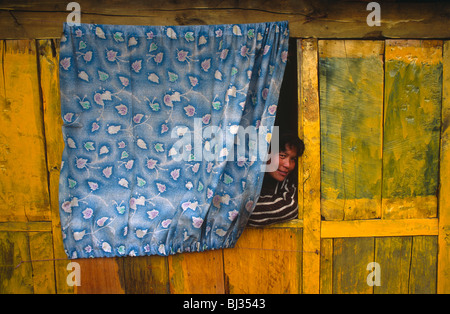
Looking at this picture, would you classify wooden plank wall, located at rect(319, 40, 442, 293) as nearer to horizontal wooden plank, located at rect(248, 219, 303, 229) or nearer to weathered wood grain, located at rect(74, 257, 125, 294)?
horizontal wooden plank, located at rect(248, 219, 303, 229)

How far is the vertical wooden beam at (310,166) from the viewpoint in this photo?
1897 millimetres

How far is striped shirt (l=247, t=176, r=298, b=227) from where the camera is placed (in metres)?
1.94

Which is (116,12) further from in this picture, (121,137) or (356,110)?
(356,110)

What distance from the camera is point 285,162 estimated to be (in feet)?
6.49

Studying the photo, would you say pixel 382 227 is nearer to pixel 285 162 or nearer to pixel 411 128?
pixel 411 128

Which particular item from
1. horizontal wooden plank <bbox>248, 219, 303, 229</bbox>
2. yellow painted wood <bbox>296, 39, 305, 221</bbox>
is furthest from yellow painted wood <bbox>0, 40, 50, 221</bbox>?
yellow painted wood <bbox>296, 39, 305, 221</bbox>

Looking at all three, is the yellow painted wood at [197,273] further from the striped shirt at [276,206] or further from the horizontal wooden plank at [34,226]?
the horizontal wooden plank at [34,226]

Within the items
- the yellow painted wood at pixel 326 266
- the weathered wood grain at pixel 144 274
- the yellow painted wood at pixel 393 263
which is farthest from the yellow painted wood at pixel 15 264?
the yellow painted wood at pixel 393 263

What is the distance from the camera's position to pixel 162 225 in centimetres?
185

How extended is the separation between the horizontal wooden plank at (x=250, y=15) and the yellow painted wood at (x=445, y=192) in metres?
0.31

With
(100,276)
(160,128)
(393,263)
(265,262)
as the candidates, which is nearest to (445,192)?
(393,263)

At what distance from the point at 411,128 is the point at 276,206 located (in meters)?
1.15

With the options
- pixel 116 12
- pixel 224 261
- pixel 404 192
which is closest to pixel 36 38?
pixel 116 12

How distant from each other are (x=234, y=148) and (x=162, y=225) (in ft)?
2.42
